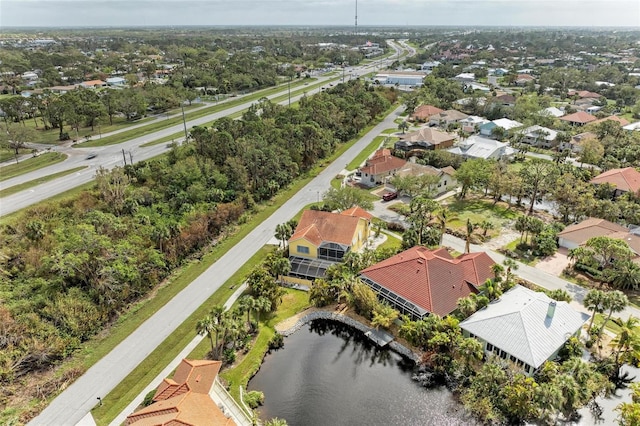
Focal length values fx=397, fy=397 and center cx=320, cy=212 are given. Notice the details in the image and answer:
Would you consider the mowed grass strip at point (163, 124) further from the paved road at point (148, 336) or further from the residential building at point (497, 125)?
the residential building at point (497, 125)

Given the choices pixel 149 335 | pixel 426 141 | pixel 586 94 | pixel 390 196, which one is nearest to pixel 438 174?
pixel 390 196

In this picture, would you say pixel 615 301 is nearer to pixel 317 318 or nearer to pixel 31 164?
pixel 317 318

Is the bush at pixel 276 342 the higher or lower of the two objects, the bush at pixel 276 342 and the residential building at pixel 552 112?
the lower

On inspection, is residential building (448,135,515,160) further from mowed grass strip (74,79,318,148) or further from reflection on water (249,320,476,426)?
mowed grass strip (74,79,318,148)

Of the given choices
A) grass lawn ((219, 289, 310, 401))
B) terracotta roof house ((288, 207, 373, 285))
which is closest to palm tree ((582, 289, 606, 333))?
terracotta roof house ((288, 207, 373, 285))

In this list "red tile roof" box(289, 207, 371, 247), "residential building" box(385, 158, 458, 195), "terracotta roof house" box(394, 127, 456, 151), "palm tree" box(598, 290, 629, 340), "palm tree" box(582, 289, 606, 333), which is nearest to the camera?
"palm tree" box(598, 290, 629, 340)

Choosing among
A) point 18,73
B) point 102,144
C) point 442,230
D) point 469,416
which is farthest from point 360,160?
point 18,73

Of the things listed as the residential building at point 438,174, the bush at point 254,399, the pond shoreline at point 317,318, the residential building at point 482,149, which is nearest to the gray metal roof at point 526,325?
the pond shoreline at point 317,318
